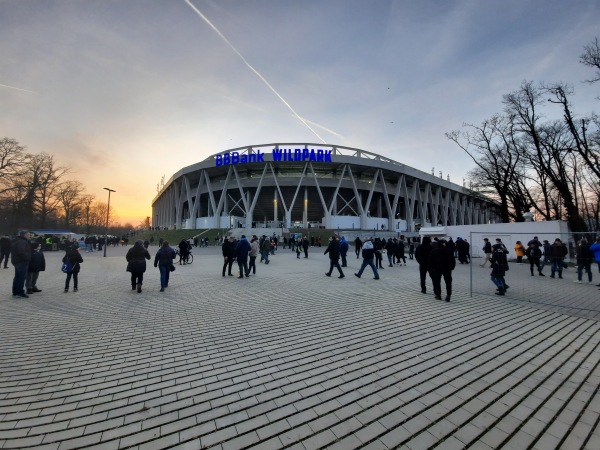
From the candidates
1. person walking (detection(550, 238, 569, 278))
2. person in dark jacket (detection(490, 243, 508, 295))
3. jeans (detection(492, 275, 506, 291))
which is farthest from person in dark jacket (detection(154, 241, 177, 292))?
person walking (detection(550, 238, 569, 278))

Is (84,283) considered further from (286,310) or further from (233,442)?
(233,442)

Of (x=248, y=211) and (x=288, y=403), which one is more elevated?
(x=248, y=211)

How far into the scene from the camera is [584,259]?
8.31 m

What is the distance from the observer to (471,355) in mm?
3803

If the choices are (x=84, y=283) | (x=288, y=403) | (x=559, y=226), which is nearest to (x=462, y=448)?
(x=288, y=403)

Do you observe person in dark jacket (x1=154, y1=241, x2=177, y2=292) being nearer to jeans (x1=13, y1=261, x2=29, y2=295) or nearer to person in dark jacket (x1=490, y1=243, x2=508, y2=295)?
jeans (x1=13, y1=261, x2=29, y2=295)

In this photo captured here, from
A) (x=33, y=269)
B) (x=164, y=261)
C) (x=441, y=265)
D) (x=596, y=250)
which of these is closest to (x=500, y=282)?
(x=441, y=265)

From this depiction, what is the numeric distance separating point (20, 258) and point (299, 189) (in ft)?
143

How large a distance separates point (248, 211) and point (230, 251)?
125 ft

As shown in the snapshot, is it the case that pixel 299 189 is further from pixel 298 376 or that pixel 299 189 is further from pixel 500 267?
pixel 298 376

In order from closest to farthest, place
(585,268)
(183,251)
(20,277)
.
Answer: (20,277) → (585,268) → (183,251)

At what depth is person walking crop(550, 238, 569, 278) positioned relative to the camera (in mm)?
9758

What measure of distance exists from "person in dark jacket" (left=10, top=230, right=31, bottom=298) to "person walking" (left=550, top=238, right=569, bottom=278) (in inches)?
657

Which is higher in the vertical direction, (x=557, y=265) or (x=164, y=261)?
(x=164, y=261)
